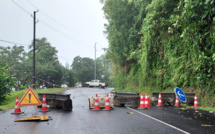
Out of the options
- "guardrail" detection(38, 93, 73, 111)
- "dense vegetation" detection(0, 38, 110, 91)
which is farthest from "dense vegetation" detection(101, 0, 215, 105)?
"dense vegetation" detection(0, 38, 110, 91)

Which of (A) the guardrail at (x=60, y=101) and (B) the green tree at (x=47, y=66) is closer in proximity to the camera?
(A) the guardrail at (x=60, y=101)

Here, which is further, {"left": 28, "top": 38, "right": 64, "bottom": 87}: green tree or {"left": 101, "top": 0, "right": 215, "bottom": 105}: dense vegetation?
{"left": 28, "top": 38, "right": 64, "bottom": 87}: green tree

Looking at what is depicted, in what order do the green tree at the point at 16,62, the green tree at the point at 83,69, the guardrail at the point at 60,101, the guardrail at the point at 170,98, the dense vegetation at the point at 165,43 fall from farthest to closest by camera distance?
the green tree at the point at 83,69 → the green tree at the point at 16,62 → the guardrail at the point at 170,98 → the guardrail at the point at 60,101 → the dense vegetation at the point at 165,43

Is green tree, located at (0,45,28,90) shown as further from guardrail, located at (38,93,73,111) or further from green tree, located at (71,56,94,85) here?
guardrail, located at (38,93,73,111)

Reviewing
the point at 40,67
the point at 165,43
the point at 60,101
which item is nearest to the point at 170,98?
the point at 165,43

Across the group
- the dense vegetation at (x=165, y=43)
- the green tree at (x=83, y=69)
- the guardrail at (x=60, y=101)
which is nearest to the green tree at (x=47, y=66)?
the green tree at (x=83, y=69)

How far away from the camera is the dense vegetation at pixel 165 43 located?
11.5 meters

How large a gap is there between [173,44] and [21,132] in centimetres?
1101

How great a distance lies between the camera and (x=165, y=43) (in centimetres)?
1852

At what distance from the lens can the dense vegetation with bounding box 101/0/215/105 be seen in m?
11.5

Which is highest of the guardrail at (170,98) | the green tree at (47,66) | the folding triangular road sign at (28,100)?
the green tree at (47,66)

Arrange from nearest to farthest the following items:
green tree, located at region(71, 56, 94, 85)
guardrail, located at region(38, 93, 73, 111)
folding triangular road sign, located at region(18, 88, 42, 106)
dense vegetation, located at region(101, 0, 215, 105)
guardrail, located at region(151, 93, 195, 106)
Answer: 1. folding triangular road sign, located at region(18, 88, 42, 106)
2. dense vegetation, located at region(101, 0, 215, 105)
3. guardrail, located at region(38, 93, 73, 111)
4. guardrail, located at region(151, 93, 195, 106)
5. green tree, located at region(71, 56, 94, 85)

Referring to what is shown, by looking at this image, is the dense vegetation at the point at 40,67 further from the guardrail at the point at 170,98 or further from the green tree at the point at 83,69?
the guardrail at the point at 170,98

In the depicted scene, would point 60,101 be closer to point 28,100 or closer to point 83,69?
point 28,100
